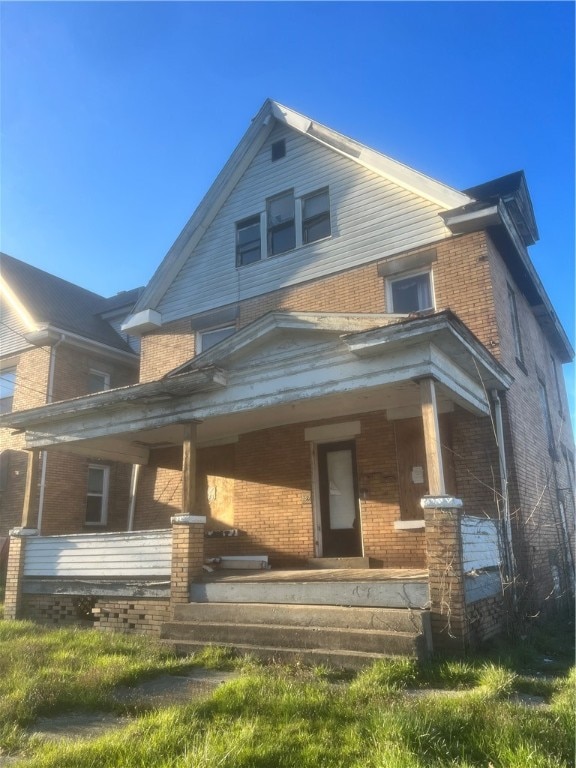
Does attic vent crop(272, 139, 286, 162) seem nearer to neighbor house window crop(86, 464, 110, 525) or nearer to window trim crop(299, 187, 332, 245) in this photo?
window trim crop(299, 187, 332, 245)

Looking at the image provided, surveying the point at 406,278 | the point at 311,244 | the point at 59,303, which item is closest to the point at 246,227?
the point at 311,244

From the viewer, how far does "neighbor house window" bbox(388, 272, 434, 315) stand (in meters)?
10.9

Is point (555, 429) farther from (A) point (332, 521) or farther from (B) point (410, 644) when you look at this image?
(B) point (410, 644)

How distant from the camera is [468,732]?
401 centimetres

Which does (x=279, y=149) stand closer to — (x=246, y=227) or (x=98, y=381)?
(x=246, y=227)

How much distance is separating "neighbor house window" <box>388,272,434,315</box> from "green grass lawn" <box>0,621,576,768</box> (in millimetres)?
6152

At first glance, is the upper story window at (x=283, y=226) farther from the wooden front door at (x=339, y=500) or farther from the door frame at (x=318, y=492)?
the wooden front door at (x=339, y=500)

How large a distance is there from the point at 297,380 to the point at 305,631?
3.32 meters

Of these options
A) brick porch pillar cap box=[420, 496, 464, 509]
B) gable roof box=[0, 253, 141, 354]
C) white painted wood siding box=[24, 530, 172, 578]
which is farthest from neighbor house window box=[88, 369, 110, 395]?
brick porch pillar cap box=[420, 496, 464, 509]

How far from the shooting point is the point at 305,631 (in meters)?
6.73

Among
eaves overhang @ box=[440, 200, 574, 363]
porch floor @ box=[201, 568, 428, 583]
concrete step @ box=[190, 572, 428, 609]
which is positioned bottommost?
concrete step @ box=[190, 572, 428, 609]

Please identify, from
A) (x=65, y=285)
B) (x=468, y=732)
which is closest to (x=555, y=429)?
(x=468, y=732)

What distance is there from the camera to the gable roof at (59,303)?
16.9 meters

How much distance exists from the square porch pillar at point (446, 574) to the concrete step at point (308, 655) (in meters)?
0.70
